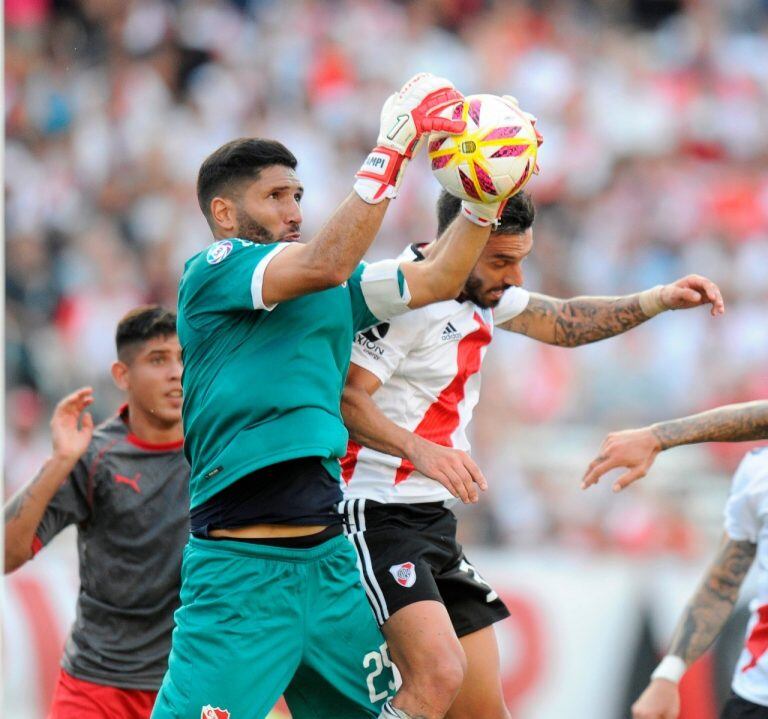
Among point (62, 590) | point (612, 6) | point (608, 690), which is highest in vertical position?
point (612, 6)

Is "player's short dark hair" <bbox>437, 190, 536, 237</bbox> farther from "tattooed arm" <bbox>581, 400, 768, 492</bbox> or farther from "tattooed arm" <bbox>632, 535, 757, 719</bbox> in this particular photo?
"tattooed arm" <bbox>632, 535, 757, 719</bbox>

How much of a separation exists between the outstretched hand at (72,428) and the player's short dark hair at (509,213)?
1607 mm

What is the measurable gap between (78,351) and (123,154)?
2638 mm

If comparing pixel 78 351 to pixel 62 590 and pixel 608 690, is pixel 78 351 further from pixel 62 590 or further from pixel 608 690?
pixel 608 690

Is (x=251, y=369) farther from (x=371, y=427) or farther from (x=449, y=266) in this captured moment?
(x=449, y=266)

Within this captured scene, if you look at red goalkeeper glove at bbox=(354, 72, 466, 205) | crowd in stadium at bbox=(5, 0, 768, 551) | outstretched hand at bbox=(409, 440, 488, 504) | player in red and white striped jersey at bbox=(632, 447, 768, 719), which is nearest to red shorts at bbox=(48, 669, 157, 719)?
outstretched hand at bbox=(409, 440, 488, 504)

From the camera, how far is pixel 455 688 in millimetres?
4840

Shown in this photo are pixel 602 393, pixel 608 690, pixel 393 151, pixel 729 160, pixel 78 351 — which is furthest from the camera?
pixel 729 160

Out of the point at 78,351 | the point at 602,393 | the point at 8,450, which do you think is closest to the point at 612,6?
the point at 602,393

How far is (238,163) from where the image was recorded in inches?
195

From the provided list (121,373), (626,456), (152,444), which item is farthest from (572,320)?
(121,373)

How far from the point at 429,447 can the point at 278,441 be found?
0.53m

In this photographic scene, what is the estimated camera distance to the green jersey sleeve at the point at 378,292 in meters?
4.97

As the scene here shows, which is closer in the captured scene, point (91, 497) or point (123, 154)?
point (91, 497)
